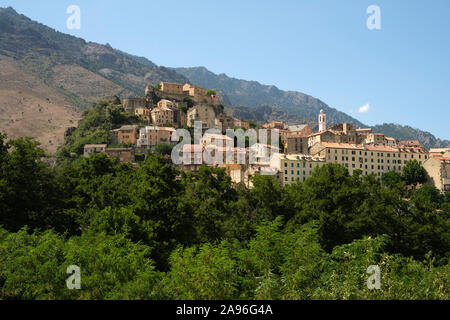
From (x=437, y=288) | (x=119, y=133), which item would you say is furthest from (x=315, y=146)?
(x=437, y=288)

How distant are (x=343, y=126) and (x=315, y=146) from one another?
2529 cm

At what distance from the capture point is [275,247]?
28.5 m

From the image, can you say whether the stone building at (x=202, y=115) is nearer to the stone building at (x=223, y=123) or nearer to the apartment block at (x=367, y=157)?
the stone building at (x=223, y=123)

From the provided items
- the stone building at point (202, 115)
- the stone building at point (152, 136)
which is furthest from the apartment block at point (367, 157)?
the stone building at point (152, 136)

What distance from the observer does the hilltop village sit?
9188 cm

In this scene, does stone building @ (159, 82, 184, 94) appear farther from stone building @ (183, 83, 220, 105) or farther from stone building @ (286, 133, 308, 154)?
stone building @ (286, 133, 308, 154)

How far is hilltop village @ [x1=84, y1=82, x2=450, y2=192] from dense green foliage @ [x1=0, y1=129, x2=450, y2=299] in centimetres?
3461

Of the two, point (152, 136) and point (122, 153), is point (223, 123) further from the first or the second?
point (122, 153)

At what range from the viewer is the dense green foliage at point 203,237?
20.0 meters

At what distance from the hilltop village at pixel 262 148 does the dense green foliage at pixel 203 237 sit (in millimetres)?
34613

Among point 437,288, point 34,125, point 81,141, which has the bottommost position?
point 437,288

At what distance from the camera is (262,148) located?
337 ft

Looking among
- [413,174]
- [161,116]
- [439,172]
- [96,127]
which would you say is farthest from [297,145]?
[96,127]
